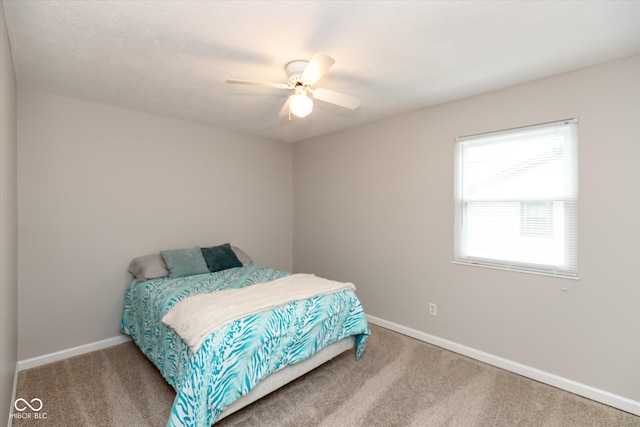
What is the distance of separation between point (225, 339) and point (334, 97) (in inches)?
70.6

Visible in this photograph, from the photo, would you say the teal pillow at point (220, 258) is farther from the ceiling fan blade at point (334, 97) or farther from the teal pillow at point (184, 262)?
the ceiling fan blade at point (334, 97)

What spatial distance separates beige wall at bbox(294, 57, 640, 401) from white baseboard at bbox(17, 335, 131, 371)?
99.2 inches

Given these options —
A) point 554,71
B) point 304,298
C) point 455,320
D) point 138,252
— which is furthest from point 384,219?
point 138,252

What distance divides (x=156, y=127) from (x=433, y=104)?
118 inches

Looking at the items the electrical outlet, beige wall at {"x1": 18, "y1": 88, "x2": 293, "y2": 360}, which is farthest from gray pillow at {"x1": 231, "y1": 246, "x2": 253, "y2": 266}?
the electrical outlet

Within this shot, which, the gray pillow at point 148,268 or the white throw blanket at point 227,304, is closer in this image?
the white throw blanket at point 227,304

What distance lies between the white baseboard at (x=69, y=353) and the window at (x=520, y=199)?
3553mm

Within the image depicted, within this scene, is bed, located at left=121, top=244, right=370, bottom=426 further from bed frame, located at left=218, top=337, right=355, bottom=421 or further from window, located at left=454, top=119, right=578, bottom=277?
window, located at left=454, top=119, right=578, bottom=277

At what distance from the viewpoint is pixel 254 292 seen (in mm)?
2461

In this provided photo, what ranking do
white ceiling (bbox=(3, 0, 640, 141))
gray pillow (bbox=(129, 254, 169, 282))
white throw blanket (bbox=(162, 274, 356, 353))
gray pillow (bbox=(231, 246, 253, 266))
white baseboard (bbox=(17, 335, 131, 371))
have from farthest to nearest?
gray pillow (bbox=(231, 246, 253, 266)) → gray pillow (bbox=(129, 254, 169, 282)) → white baseboard (bbox=(17, 335, 131, 371)) → white throw blanket (bbox=(162, 274, 356, 353)) → white ceiling (bbox=(3, 0, 640, 141))

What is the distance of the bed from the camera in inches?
69.8

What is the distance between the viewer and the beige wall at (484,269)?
2137mm

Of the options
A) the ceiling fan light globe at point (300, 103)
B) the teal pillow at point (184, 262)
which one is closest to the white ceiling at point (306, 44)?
the ceiling fan light globe at point (300, 103)

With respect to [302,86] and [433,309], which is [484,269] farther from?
[302,86]
